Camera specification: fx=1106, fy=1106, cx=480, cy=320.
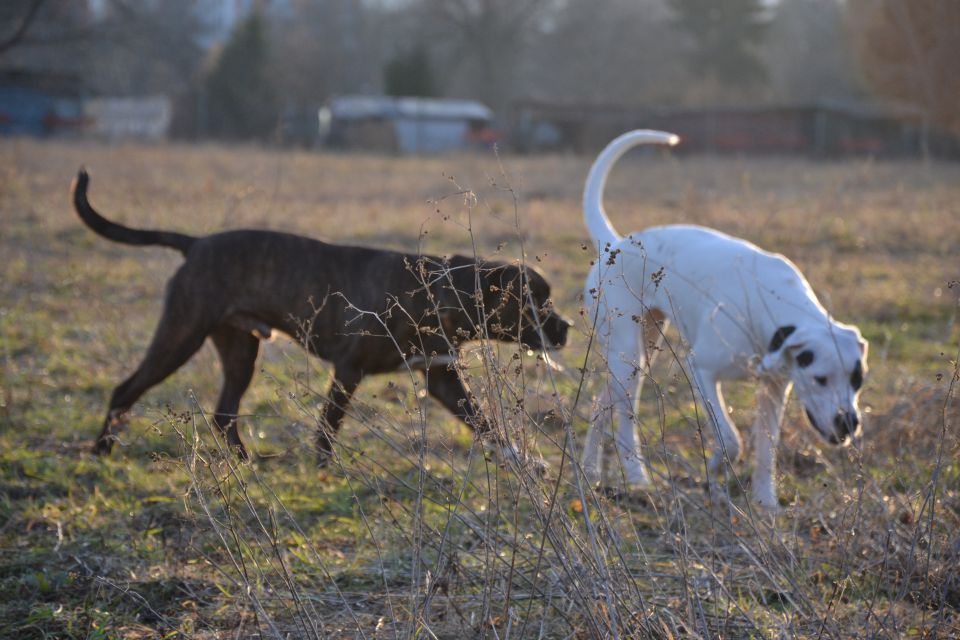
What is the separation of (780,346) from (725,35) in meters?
43.8

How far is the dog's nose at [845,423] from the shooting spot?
4004 millimetres

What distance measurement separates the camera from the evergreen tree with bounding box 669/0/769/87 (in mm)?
45469

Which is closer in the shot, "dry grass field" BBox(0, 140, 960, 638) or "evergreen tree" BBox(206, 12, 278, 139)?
"dry grass field" BBox(0, 140, 960, 638)

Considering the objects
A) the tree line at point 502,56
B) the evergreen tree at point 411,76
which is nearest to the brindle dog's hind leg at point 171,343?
the tree line at point 502,56

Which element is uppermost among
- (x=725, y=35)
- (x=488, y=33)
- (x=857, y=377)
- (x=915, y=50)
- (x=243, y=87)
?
(x=725, y=35)

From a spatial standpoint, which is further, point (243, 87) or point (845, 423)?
point (243, 87)

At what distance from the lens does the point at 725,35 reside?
45.5m

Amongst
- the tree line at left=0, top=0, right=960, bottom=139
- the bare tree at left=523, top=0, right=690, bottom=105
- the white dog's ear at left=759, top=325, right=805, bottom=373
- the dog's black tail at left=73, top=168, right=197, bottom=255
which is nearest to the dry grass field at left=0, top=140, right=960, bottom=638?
the white dog's ear at left=759, top=325, right=805, bottom=373

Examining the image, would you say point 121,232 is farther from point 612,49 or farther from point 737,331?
point 612,49

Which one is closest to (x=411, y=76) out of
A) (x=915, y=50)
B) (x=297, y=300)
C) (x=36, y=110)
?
(x=36, y=110)

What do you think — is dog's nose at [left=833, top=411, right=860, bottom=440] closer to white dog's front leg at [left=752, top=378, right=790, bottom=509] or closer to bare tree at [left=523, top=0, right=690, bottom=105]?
white dog's front leg at [left=752, top=378, right=790, bottom=509]

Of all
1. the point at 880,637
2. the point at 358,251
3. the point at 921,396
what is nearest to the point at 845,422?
the point at 921,396

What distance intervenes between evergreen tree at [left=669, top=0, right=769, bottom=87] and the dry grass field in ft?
119

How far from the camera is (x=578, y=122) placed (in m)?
34.8
